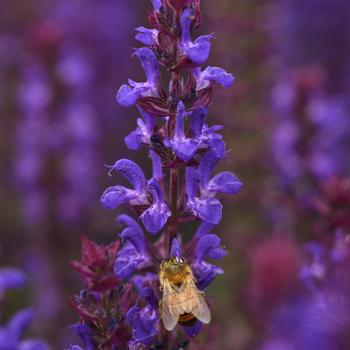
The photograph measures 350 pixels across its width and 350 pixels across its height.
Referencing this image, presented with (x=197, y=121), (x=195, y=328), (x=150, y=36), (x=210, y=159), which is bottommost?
(x=195, y=328)

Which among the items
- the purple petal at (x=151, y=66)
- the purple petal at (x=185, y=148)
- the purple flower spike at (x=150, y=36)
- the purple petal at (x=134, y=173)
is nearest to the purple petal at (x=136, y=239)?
the purple petal at (x=134, y=173)

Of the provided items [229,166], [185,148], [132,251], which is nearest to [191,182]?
[185,148]

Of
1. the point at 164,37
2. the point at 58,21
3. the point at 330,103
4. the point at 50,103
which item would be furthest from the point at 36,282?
the point at 164,37

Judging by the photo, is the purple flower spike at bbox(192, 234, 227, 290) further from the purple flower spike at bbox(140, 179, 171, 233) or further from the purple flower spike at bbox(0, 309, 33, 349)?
the purple flower spike at bbox(0, 309, 33, 349)

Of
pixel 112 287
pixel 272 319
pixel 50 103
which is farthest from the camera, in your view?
pixel 50 103

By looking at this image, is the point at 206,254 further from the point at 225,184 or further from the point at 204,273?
the point at 225,184

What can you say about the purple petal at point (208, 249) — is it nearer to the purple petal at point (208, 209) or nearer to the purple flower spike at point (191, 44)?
the purple petal at point (208, 209)

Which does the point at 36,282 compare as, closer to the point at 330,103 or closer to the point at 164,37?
the point at 330,103
